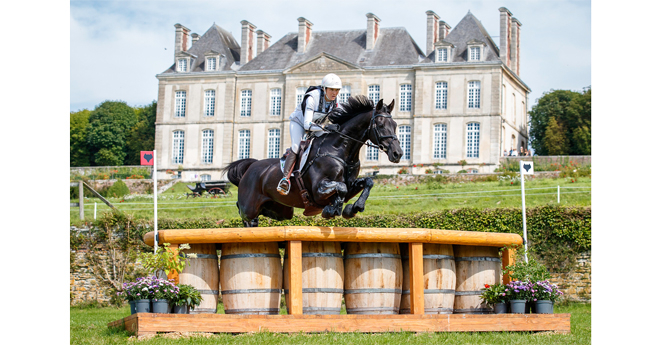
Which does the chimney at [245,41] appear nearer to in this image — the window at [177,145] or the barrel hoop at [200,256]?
the window at [177,145]

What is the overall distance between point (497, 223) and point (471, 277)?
27.3 ft

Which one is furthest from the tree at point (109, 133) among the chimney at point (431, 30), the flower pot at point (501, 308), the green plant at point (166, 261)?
the flower pot at point (501, 308)

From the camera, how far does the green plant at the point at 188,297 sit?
25.0 ft

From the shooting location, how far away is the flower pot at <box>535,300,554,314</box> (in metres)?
8.28

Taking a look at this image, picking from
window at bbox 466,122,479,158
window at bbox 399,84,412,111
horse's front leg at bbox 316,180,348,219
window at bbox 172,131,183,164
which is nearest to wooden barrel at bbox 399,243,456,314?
horse's front leg at bbox 316,180,348,219

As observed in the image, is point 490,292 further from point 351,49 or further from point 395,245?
point 351,49

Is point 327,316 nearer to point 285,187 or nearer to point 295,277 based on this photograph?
point 295,277

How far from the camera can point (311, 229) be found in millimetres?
7684

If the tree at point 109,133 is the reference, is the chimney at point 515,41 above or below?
above

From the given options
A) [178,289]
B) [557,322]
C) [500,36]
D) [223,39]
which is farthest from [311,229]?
[223,39]

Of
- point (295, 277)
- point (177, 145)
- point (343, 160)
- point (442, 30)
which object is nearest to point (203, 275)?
point (295, 277)

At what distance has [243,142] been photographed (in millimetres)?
53250

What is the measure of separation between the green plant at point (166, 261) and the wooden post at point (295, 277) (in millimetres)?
1045

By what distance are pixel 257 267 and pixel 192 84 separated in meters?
47.9
